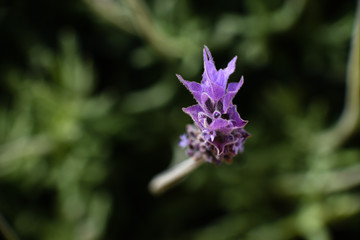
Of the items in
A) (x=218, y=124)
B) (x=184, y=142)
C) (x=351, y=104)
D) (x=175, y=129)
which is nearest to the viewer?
(x=218, y=124)

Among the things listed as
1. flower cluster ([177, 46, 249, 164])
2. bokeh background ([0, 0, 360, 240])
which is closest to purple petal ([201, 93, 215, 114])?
flower cluster ([177, 46, 249, 164])

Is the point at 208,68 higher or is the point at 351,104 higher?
the point at 351,104

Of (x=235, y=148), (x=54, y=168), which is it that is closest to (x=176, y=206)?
(x=54, y=168)

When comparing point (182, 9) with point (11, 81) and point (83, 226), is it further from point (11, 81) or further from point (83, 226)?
point (83, 226)

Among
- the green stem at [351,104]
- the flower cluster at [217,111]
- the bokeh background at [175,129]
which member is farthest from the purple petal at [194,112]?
the bokeh background at [175,129]

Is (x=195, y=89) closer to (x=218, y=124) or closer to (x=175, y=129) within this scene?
(x=218, y=124)

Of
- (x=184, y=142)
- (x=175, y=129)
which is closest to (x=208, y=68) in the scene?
(x=184, y=142)

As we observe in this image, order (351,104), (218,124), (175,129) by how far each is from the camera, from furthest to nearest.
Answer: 1. (175,129)
2. (351,104)
3. (218,124)

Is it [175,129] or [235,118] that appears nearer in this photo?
[235,118]
